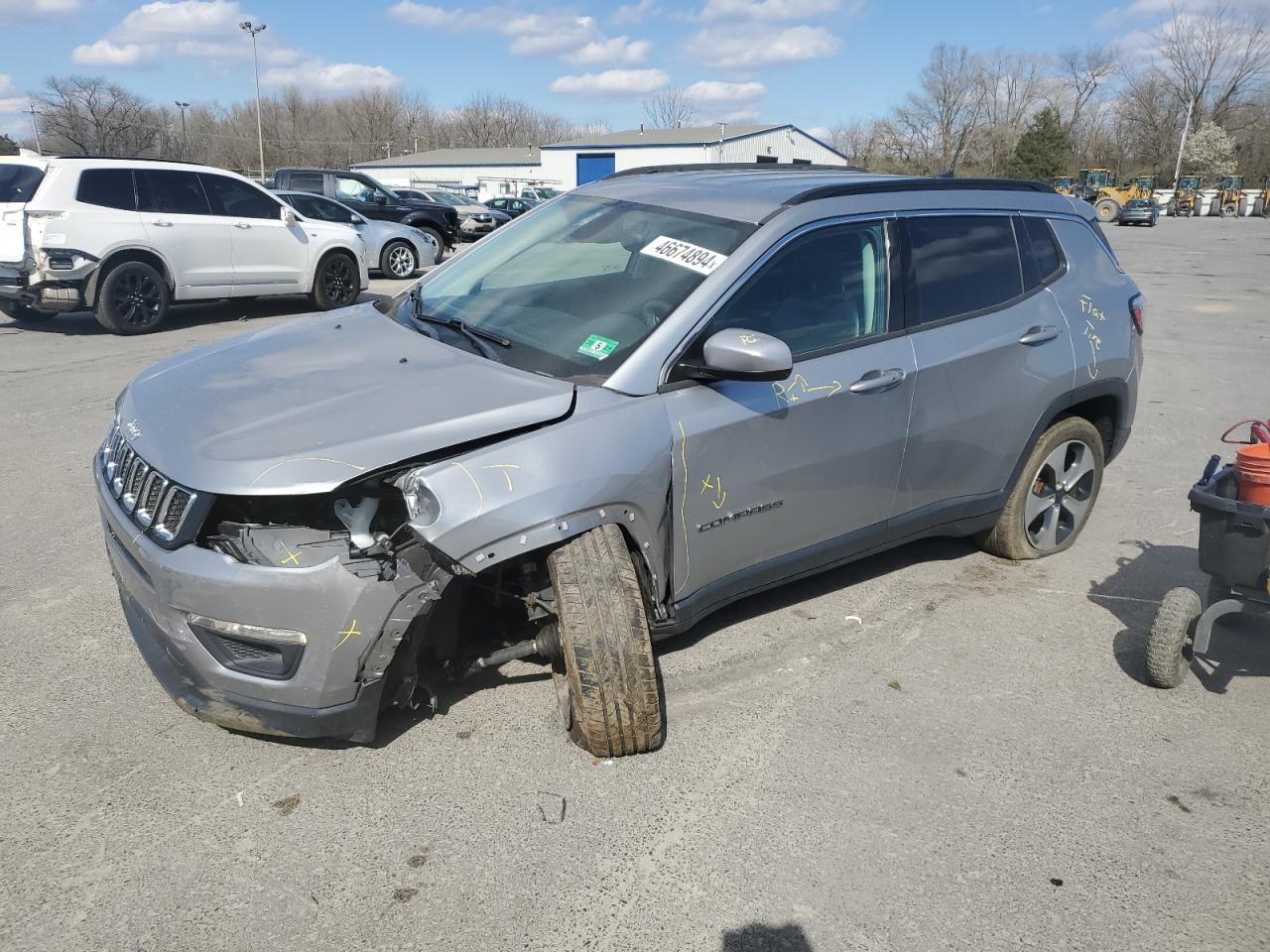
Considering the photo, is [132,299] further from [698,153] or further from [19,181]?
[698,153]

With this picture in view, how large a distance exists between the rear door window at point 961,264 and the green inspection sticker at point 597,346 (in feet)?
4.60

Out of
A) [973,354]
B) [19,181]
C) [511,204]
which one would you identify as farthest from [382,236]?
[511,204]

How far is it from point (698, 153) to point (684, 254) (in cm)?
5433

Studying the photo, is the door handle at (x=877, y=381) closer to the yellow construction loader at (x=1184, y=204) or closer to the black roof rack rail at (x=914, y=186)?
the black roof rack rail at (x=914, y=186)

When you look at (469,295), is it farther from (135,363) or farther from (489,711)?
(135,363)

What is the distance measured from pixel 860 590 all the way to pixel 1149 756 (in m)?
1.45

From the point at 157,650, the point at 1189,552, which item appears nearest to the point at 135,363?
the point at 157,650

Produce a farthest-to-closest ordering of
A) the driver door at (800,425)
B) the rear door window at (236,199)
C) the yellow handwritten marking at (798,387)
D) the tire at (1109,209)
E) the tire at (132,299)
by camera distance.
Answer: the tire at (1109,209) < the rear door window at (236,199) < the tire at (132,299) < the yellow handwritten marking at (798,387) < the driver door at (800,425)

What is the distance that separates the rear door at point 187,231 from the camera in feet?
33.2

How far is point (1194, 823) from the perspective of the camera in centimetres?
284

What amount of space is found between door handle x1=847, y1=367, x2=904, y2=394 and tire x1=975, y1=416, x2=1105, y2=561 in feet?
3.76

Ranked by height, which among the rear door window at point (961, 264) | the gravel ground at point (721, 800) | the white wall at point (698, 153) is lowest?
the gravel ground at point (721, 800)

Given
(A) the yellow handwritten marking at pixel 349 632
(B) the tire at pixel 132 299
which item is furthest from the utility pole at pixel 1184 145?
(A) the yellow handwritten marking at pixel 349 632

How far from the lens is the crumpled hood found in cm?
266
